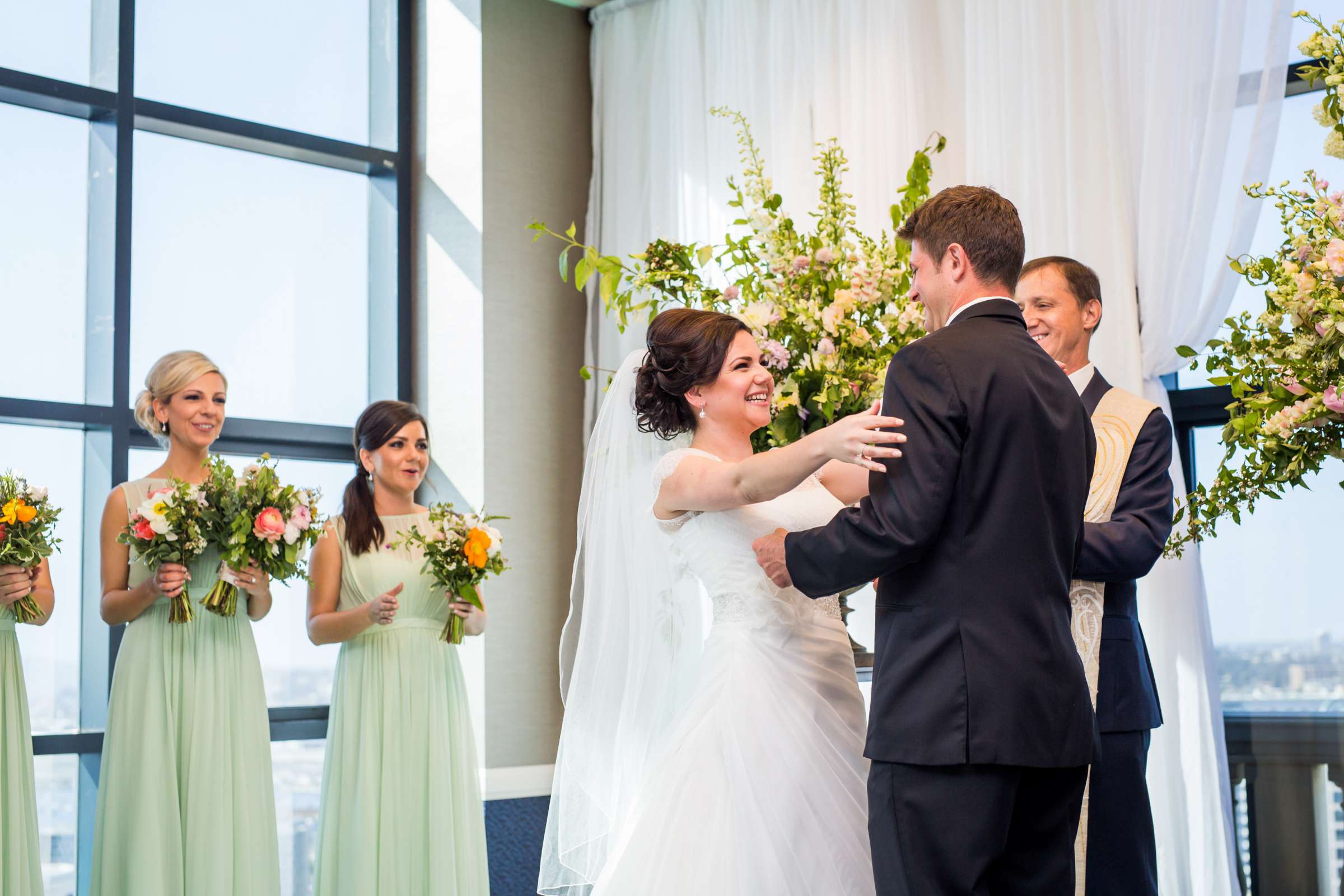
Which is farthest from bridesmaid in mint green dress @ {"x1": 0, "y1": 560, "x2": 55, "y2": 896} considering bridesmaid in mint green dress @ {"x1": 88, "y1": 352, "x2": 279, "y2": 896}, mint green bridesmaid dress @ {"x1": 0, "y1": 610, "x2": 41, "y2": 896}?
bridesmaid in mint green dress @ {"x1": 88, "y1": 352, "x2": 279, "y2": 896}

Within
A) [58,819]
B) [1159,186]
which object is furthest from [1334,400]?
[58,819]

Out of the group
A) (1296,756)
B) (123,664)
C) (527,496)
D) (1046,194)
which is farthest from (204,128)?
(1296,756)

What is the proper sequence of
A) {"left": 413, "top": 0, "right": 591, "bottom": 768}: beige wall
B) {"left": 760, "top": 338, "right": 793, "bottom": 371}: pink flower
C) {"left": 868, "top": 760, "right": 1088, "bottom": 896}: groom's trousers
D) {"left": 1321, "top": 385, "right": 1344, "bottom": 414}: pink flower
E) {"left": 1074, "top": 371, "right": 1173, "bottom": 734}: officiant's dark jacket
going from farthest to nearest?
1. {"left": 413, "top": 0, "right": 591, "bottom": 768}: beige wall
2. {"left": 760, "top": 338, "right": 793, "bottom": 371}: pink flower
3. {"left": 1074, "top": 371, "right": 1173, "bottom": 734}: officiant's dark jacket
4. {"left": 1321, "top": 385, "right": 1344, "bottom": 414}: pink flower
5. {"left": 868, "top": 760, "right": 1088, "bottom": 896}: groom's trousers

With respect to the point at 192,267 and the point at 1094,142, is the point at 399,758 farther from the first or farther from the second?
the point at 1094,142

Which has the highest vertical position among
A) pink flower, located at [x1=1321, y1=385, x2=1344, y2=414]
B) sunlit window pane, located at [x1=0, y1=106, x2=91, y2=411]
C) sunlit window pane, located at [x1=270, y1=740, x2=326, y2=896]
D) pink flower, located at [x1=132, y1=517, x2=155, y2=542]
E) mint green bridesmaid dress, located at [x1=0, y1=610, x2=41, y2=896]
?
sunlit window pane, located at [x1=0, y1=106, x2=91, y2=411]

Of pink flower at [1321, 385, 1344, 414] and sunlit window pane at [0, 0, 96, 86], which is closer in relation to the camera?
pink flower at [1321, 385, 1344, 414]

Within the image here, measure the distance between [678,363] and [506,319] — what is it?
2.87 meters

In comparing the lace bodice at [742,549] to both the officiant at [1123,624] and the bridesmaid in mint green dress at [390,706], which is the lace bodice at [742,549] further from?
the bridesmaid in mint green dress at [390,706]

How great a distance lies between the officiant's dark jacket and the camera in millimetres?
2783

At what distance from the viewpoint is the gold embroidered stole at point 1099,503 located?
2854 millimetres

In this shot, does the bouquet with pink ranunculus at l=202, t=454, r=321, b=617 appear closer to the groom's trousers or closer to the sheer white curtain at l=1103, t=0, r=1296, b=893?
the groom's trousers

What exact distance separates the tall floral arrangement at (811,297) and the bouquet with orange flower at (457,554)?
1017 millimetres

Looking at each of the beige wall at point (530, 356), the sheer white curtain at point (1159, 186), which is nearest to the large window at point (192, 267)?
the beige wall at point (530, 356)

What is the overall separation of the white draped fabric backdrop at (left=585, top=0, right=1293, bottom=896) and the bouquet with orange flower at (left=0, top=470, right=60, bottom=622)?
260cm
